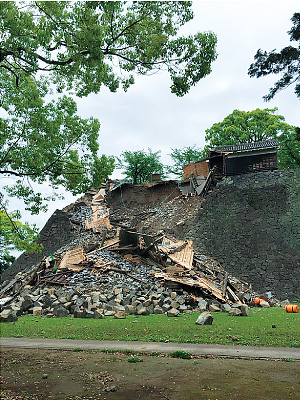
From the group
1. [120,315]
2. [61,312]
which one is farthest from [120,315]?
[61,312]

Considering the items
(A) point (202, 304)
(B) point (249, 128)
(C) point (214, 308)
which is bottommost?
(C) point (214, 308)

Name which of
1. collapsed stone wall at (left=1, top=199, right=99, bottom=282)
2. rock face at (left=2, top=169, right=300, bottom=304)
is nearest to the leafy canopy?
rock face at (left=2, top=169, right=300, bottom=304)

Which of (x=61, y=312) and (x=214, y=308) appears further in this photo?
(x=214, y=308)

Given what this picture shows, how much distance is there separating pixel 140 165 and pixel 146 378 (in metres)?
38.3

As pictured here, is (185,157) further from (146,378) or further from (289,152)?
(146,378)

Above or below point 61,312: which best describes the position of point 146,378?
above

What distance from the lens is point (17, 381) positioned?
15.9 feet

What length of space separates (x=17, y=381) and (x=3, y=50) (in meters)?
6.14

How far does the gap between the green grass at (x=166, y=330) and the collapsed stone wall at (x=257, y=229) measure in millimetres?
12028

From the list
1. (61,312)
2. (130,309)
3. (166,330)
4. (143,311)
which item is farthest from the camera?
(130,309)

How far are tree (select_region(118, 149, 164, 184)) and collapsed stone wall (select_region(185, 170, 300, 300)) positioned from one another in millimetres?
16601

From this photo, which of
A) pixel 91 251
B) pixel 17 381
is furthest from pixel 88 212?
pixel 17 381

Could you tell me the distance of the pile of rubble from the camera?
12.9 meters

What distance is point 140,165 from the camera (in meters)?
42.3
